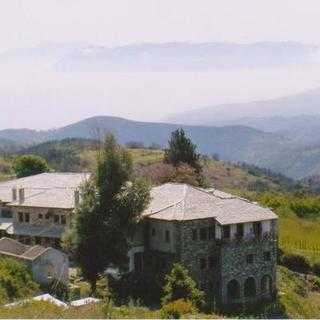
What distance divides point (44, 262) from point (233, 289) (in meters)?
13.8

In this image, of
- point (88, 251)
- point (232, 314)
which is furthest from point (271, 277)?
point (88, 251)

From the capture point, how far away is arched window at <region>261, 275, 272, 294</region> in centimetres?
5097

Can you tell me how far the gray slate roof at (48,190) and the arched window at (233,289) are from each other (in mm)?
13609

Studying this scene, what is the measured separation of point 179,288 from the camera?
139 ft

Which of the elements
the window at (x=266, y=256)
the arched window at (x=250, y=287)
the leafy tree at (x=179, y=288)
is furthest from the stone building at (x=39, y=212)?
the window at (x=266, y=256)

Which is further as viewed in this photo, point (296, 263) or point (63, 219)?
point (296, 263)

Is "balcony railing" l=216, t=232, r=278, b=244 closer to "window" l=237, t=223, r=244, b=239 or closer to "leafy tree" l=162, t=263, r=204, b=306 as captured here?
"window" l=237, t=223, r=244, b=239

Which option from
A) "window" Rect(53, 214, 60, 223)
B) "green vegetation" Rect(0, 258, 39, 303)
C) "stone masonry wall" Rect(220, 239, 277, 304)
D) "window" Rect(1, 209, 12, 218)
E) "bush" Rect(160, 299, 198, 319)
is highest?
"bush" Rect(160, 299, 198, 319)

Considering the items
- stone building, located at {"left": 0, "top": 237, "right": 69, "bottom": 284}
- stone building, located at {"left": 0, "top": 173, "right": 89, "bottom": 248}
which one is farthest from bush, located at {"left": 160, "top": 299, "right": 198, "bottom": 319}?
stone building, located at {"left": 0, "top": 173, "right": 89, "bottom": 248}

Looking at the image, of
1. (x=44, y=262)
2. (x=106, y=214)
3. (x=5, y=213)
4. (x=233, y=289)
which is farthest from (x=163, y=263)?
(x=5, y=213)

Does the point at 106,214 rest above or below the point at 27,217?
above

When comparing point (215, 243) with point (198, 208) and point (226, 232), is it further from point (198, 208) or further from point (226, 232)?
point (198, 208)

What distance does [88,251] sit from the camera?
45406 millimetres

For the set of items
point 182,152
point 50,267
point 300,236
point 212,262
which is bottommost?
point 300,236
